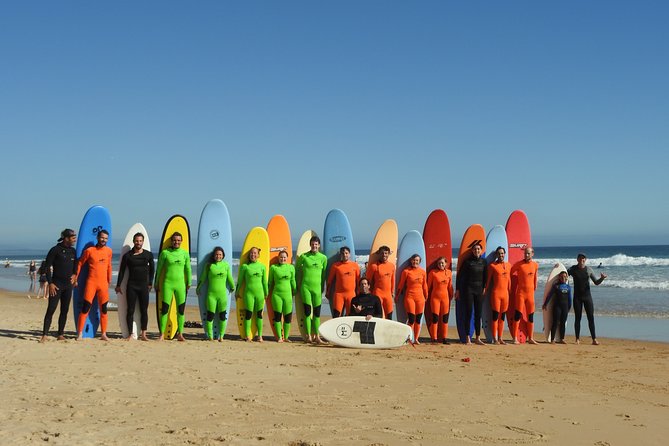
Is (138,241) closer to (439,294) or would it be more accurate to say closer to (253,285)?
(253,285)

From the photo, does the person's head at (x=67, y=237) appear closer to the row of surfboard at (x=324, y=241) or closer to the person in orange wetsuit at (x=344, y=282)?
the row of surfboard at (x=324, y=241)

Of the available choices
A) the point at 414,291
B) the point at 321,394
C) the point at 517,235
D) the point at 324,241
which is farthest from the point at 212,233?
the point at 517,235

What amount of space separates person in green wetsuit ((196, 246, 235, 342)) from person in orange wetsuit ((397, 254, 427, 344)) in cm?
218

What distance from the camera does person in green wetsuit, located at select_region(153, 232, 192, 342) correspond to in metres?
8.09

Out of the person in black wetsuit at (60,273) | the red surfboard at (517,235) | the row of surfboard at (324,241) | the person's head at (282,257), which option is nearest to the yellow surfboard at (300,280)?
the row of surfboard at (324,241)

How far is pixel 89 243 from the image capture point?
8.30 metres

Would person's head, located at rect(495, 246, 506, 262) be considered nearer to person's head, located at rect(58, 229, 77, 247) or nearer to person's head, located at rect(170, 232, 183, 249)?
person's head, located at rect(170, 232, 183, 249)

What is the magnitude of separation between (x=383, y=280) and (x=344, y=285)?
0.49m

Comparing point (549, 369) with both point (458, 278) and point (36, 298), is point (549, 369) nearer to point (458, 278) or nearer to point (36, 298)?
point (458, 278)

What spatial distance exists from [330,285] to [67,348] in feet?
10.3

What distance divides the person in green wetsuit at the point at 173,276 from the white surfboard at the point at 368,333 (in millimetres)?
1808

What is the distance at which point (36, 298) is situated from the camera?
56.2ft

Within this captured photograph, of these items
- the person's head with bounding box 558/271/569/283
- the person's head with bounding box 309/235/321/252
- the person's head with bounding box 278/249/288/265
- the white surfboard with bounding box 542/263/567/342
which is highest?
the person's head with bounding box 309/235/321/252

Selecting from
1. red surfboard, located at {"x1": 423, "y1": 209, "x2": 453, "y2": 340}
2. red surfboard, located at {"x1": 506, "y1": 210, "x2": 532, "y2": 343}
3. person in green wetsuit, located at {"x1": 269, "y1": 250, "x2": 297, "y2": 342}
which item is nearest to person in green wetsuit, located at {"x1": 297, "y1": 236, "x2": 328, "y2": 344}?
person in green wetsuit, located at {"x1": 269, "y1": 250, "x2": 297, "y2": 342}
